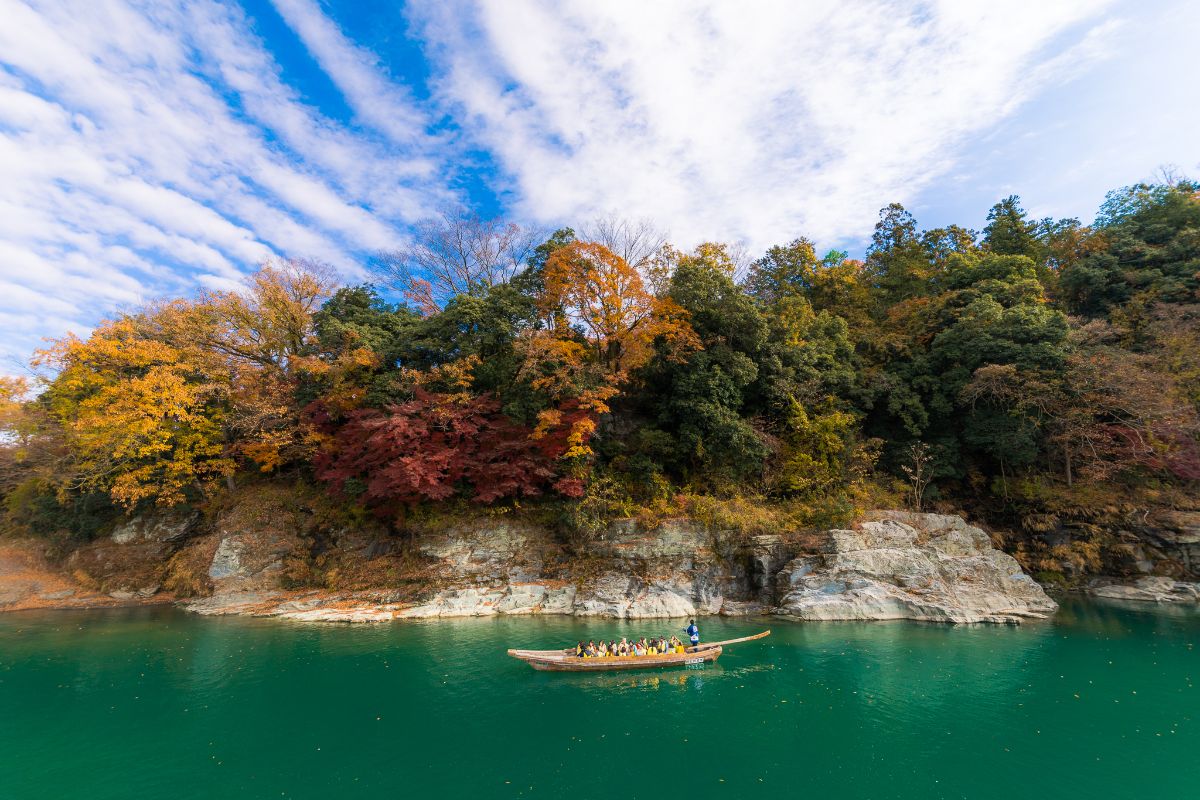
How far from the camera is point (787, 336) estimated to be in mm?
25953

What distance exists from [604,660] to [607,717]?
8.97 feet

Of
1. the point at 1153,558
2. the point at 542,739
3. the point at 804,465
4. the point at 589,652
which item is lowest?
the point at 542,739

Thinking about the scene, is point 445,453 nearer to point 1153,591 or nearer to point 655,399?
point 655,399

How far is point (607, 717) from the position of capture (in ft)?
41.5

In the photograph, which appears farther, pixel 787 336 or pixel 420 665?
pixel 787 336

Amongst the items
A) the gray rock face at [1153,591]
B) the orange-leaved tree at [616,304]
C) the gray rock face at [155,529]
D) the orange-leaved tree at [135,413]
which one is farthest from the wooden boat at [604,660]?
the gray rock face at [155,529]

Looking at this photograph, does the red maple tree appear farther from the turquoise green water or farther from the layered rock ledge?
the turquoise green water

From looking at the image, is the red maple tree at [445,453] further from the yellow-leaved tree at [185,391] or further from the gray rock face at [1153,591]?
the gray rock face at [1153,591]

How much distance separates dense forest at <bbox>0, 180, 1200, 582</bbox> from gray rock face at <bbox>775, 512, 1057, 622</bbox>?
2.00 m

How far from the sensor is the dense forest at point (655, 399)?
22.9 metres

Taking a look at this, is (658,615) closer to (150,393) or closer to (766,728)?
(766,728)

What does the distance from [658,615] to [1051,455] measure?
21.1 meters

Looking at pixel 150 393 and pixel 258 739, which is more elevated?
pixel 150 393

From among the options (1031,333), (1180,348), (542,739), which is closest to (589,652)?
(542,739)
